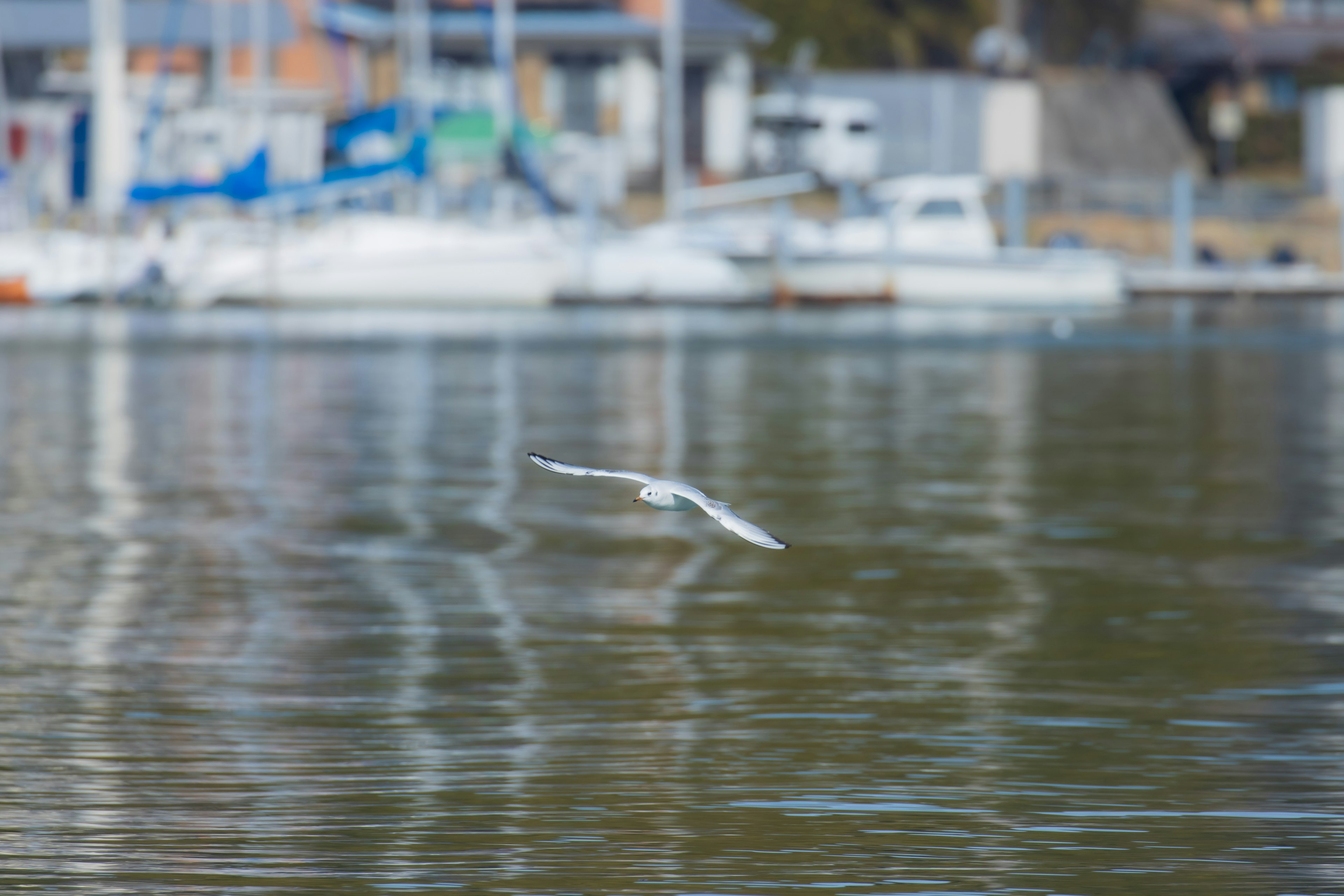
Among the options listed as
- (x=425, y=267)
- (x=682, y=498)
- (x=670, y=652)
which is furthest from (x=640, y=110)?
(x=682, y=498)

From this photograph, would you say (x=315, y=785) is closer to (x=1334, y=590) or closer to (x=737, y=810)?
(x=737, y=810)

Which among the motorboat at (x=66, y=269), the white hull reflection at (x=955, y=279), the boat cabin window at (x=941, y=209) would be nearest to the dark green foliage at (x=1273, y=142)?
the white hull reflection at (x=955, y=279)

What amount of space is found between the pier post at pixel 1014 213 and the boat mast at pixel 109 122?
17268 millimetres

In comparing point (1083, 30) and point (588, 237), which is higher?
point (1083, 30)

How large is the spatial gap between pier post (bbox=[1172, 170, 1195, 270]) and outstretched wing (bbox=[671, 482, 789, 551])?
44.9m

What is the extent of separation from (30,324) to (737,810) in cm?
3472

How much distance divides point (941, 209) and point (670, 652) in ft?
119

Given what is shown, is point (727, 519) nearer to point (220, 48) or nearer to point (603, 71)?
point (220, 48)

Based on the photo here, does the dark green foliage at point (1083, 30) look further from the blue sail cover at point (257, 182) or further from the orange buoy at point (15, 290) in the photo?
the orange buoy at point (15, 290)

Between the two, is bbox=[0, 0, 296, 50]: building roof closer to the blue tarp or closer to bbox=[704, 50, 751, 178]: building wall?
the blue tarp

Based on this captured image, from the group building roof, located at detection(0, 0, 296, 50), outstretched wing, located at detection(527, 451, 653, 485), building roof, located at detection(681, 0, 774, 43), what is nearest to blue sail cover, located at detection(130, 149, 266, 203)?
building roof, located at detection(0, 0, 296, 50)

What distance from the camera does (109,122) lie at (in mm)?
47531

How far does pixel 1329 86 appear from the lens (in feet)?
256

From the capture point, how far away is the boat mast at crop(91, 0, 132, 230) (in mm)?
46500
